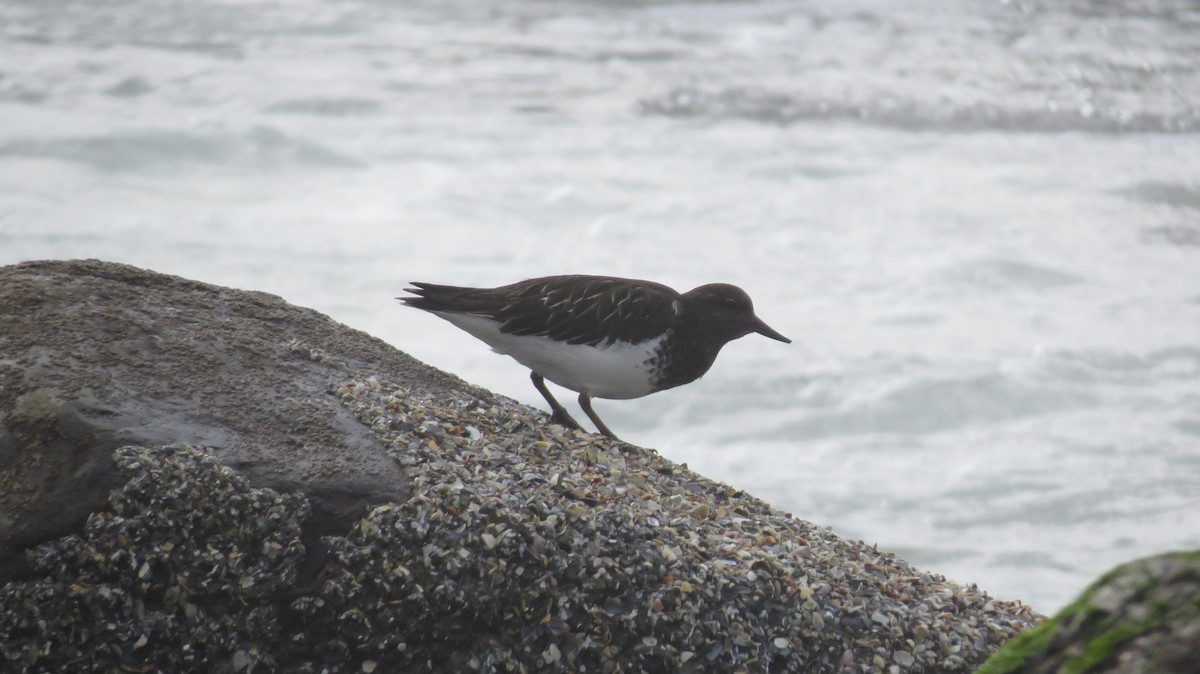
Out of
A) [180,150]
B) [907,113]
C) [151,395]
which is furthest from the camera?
[907,113]

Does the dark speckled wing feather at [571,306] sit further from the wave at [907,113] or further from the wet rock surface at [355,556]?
the wave at [907,113]

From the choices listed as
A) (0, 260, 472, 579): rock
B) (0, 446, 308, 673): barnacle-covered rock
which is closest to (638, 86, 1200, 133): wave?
(0, 260, 472, 579): rock

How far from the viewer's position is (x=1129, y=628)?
85.4 inches

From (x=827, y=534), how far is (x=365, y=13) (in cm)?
1470

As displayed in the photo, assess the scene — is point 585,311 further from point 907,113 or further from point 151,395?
point 907,113

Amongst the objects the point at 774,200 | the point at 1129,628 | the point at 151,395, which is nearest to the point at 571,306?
the point at 151,395

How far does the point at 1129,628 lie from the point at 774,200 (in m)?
9.93

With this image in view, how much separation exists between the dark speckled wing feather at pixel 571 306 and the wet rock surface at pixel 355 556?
0.70 meters

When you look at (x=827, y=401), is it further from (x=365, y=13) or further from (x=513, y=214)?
(x=365, y=13)

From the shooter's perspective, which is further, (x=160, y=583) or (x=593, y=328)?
(x=593, y=328)

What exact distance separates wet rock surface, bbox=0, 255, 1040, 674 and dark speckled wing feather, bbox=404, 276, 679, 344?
703 mm

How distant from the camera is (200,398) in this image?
3.53 meters

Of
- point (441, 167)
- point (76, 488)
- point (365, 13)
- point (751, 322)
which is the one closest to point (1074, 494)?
point (751, 322)

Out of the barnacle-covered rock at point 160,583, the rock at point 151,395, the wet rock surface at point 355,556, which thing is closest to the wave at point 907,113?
the rock at point 151,395
